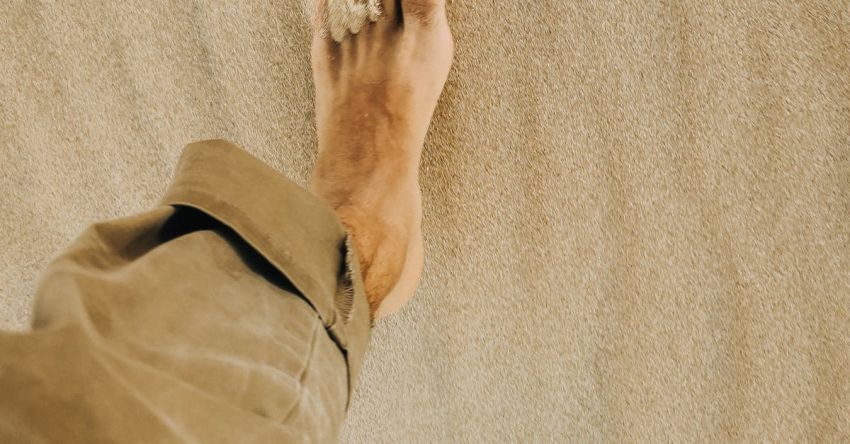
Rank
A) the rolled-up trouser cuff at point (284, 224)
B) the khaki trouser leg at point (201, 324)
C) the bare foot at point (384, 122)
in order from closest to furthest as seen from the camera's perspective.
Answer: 1. the khaki trouser leg at point (201, 324)
2. the rolled-up trouser cuff at point (284, 224)
3. the bare foot at point (384, 122)

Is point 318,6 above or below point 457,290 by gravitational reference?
above

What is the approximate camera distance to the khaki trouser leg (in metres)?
0.36

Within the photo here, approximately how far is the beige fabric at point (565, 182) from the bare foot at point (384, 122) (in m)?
0.04

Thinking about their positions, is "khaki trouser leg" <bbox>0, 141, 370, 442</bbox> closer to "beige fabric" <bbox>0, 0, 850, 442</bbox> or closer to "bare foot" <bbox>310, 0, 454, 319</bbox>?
"bare foot" <bbox>310, 0, 454, 319</bbox>

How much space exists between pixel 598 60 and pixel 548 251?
10.5 inches

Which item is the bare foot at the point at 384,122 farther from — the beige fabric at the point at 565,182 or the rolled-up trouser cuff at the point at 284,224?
the rolled-up trouser cuff at the point at 284,224

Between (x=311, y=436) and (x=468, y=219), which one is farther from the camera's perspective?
(x=468, y=219)

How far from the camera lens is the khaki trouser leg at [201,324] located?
0.36m

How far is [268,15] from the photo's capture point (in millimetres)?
857

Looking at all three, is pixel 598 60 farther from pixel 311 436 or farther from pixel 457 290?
pixel 311 436

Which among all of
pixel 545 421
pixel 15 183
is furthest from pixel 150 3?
pixel 545 421

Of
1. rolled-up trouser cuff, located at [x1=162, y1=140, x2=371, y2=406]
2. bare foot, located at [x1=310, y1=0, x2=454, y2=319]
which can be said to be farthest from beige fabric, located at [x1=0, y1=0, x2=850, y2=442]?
rolled-up trouser cuff, located at [x1=162, y1=140, x2=371, y2=406]

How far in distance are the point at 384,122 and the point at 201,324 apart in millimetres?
460

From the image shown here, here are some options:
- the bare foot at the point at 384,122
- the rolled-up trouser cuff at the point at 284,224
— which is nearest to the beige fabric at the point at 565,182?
the bare foot at the point at 384,122
